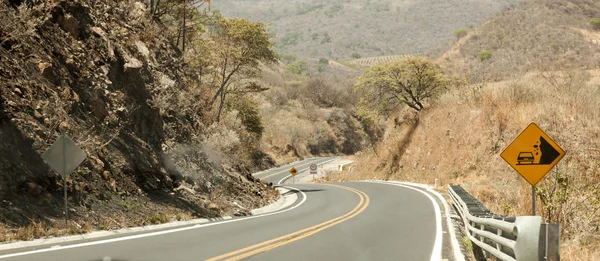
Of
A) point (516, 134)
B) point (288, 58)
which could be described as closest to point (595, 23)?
point (516, 134)

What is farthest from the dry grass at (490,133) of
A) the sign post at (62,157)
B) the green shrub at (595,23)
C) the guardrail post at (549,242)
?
the green shrub at (595,23)

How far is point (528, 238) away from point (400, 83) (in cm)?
4052

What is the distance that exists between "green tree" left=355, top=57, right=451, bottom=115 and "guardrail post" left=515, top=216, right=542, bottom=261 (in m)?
40.0

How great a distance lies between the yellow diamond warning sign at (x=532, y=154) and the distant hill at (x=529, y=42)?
4459 cm

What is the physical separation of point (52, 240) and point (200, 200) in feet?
27.6

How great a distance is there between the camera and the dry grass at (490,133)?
78.3 feet

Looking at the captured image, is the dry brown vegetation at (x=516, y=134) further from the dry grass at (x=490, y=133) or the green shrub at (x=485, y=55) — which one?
the green shrub at (x=485, y=55)

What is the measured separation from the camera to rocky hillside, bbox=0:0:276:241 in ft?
35.1

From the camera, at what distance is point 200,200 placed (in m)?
17.4

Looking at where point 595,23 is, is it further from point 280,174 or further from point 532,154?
point 532,154

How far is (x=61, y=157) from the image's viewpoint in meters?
9.95

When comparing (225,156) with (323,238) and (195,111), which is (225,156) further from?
(323,238)

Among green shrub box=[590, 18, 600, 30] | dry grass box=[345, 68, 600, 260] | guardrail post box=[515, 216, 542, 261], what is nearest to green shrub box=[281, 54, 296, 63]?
green shrub box=[590, 18, 600, 30]

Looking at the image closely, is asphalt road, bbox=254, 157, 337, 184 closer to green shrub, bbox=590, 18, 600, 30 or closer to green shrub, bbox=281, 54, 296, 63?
green shrub, bbox=590, 18, 600, 30
